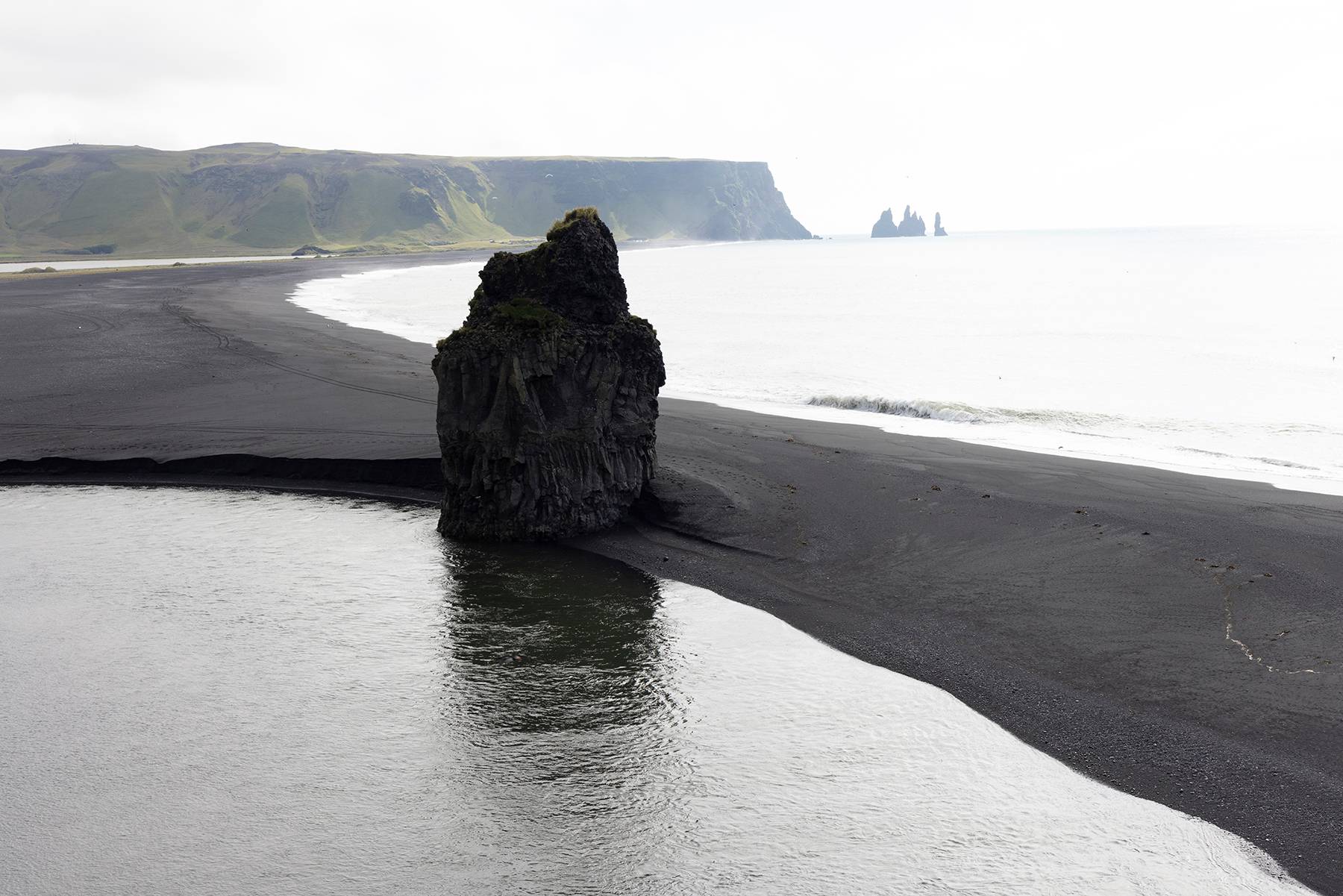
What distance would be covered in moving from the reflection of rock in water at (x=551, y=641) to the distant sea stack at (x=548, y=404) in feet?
2.52

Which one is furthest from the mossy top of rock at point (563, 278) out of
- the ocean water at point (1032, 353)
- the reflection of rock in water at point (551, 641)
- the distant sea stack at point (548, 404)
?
the ocean water at point (1032, 353)

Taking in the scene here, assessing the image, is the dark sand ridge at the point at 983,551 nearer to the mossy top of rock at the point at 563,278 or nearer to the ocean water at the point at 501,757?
the ocean water at the point at 501,757

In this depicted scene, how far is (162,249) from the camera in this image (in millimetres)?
150125

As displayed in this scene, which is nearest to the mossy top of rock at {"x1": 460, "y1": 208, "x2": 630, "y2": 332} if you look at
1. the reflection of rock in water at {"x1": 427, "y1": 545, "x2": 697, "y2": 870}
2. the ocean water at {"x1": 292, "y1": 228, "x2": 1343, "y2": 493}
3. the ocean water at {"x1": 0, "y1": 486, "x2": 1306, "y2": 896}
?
the reflection of rock in water at {"x1": 427, "y1": 545, "x2": 697, "y2": 870}

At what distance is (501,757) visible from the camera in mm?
8492

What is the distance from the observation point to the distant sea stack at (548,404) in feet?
47.6

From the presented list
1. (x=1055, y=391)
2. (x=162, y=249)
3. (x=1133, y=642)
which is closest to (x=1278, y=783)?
(x=1133, y=642)

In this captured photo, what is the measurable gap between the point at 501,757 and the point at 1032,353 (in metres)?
34.2

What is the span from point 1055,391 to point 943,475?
571 inches

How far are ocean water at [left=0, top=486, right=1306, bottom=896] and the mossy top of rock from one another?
4396 mm

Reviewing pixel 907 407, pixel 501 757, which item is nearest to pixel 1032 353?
pixel 907 407

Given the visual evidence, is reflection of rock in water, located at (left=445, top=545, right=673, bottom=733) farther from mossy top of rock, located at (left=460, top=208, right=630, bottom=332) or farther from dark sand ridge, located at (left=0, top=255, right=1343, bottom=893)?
mossy top of rock, located at (left=460, top=208, right=630, bottom=332)

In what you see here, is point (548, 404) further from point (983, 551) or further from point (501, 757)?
point (501, 757)

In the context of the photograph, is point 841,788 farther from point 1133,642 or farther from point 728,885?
point 1133,642
